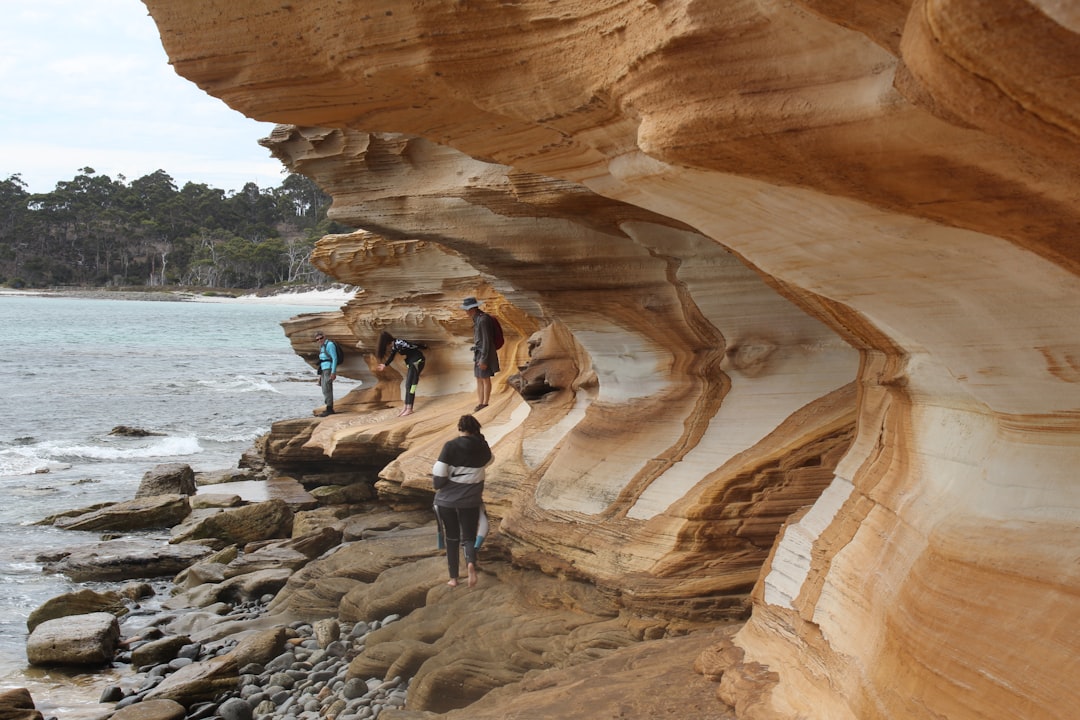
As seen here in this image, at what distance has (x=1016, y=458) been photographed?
3.69m

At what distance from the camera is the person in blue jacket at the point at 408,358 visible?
44.1ft

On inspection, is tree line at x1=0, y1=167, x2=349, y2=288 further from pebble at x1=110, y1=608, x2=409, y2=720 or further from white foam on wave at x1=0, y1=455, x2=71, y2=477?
A: pebble at x1=110, y1=608, x2=409, y2=720

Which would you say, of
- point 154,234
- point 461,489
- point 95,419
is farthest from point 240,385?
point 154,234

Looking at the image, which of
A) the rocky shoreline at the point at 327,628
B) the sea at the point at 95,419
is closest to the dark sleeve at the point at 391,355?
the rocky shoreline at the point at 327,628

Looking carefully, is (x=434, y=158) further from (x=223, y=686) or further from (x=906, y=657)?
(x=906, y=657)

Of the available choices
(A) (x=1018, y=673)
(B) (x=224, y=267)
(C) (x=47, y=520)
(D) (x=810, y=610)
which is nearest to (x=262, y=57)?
(D) (x=810, y=610)

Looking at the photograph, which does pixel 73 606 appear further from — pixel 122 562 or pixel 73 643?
pixel 122 562

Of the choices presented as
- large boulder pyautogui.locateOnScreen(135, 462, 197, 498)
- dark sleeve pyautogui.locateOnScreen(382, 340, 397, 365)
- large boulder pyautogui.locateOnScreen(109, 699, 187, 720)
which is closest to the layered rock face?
large boulder pyautogui.locateOnScreen(109, 699, 187, 720)

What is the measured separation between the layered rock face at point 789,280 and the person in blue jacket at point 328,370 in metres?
8.49

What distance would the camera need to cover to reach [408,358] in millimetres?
13703

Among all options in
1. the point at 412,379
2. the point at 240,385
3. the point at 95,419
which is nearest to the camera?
the point at 412,379

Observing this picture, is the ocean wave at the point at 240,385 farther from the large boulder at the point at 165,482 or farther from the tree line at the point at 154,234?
the tree line at the point at 154,234

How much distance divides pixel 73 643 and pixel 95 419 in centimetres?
1729

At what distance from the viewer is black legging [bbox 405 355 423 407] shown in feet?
44.1
